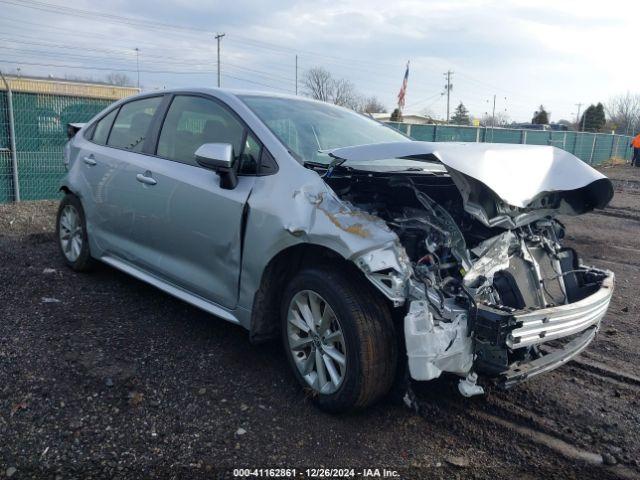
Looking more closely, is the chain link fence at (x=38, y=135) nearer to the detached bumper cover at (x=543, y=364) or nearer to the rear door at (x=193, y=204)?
the rear door at (x=193, y=204)

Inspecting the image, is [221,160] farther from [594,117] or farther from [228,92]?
[594,117]

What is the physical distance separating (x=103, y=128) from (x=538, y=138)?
22.2 m

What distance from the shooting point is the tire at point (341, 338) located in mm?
2930

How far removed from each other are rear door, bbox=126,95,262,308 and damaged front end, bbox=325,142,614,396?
72cm

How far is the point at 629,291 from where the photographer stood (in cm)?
580

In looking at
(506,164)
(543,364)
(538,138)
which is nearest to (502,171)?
(506,164)

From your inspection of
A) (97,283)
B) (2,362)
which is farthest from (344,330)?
(97,283)

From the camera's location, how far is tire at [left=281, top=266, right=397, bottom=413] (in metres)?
2.93

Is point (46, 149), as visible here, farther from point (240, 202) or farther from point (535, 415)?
point (535, 415)

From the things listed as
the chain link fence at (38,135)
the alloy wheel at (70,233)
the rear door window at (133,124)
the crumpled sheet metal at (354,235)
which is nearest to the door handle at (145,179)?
the rear door window at (133,124)

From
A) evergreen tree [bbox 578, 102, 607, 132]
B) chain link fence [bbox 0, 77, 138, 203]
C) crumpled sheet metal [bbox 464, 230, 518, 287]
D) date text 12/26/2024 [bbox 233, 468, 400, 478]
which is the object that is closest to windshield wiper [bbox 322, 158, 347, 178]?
crumpled sheet metal [bbox 464, 230, 518, 287]

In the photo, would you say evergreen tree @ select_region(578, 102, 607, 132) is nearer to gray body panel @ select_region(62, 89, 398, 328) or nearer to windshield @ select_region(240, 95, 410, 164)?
windshield @ select_region(240, 95, 410, 164)

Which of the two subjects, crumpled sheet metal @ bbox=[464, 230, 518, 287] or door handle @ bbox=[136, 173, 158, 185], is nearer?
crumpled sheet metal @ bbox=[464, 230, 518, 287]

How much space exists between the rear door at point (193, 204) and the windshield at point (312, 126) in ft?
0.72
